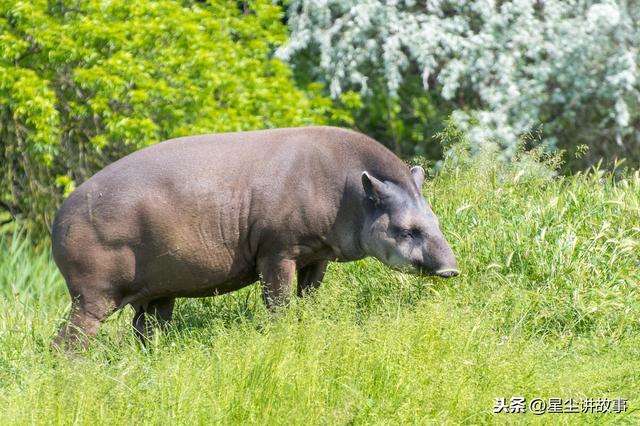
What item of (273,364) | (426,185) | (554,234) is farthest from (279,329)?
(426,185)

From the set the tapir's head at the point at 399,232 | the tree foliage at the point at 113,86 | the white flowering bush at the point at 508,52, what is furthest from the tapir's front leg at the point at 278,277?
the white flowering bush at the point at 508,52

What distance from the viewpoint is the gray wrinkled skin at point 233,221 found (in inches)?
295

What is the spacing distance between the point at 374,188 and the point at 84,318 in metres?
2.04

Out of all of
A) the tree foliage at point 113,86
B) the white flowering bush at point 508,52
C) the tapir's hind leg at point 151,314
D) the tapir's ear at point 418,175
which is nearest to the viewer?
the tapir's ear at point 418,175

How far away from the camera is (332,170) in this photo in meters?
7.60

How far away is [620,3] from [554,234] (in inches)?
250

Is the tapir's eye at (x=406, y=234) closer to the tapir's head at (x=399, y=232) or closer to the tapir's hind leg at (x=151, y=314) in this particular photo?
the tapir's head at (x=399, y=232)

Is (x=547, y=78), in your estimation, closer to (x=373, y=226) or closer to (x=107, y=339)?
(x=373, y=226)

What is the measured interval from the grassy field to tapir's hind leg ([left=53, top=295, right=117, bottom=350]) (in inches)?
4.6

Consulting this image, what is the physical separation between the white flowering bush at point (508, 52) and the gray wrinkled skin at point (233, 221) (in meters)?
5.74

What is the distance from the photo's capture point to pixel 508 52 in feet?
45.9

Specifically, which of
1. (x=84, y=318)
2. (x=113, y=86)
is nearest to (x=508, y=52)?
(x=113, y=86)

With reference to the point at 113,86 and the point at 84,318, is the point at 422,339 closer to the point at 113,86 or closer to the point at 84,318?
the point at 84,318

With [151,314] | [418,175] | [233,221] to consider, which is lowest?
[151,314]
